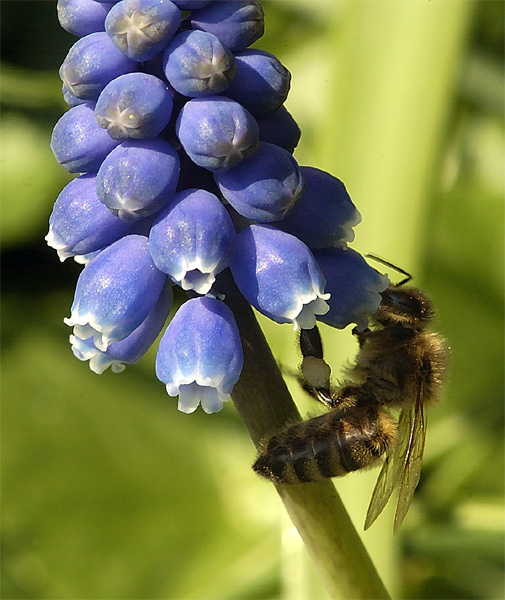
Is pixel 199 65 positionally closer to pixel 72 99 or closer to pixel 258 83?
pixel 258 83

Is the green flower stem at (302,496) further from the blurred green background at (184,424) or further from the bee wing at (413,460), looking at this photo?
the blurred green background at (184,424)

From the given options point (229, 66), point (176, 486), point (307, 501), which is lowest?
point (176, 486)

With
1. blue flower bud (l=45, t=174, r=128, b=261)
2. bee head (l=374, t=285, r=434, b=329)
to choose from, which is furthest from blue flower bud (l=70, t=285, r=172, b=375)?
bee head (l=374, t=285, r=434, b=329)

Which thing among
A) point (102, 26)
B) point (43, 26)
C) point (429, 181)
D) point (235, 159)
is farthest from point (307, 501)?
point (43, 26)

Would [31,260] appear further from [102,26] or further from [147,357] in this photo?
[102,26]

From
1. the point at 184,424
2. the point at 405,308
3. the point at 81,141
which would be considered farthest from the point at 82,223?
the point at 184,424

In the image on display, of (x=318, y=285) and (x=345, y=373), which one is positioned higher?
(x=318, y=285)

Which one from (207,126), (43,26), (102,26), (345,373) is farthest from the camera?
(43,26)

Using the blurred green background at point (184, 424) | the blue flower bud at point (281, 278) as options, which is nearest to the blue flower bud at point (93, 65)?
the blue flower bud at point (281, 278)
